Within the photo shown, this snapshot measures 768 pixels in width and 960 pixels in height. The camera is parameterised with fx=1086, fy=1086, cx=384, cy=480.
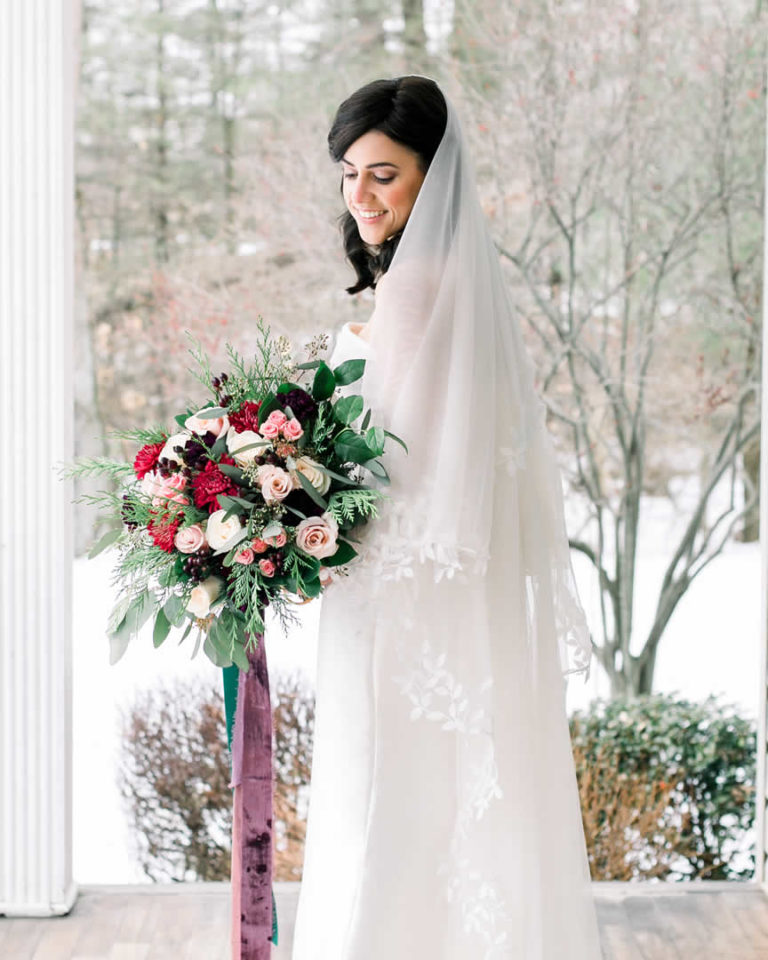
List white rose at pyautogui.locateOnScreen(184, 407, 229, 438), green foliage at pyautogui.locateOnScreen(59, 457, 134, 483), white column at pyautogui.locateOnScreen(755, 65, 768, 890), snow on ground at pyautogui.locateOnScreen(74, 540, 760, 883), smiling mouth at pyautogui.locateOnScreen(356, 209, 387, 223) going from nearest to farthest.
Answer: white rose at pyautogui.locateOnScreen(184, 407, 229, 438) < green foliage at pyautogui.locateOnScreen(59, 457, 134, 483) < smiling mouth at pyautogui.locateOnScreen(356, 209, 387, 223) < white column at pyautogui.locateOnScreen(755, 65, 768, 890) < snow on ground at pyautogui.locateOnScreen(74, 540, 760, 883)

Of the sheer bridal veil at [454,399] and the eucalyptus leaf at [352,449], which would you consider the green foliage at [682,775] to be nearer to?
the sheer bridal veil at [454,399]

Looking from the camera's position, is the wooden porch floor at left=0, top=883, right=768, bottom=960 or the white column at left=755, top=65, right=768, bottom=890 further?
the white column at left=755, top=65, right=768, bottom=890

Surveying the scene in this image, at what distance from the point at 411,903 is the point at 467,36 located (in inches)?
117

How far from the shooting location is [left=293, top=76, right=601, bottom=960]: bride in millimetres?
2146

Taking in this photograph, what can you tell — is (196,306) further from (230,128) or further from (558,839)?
(558,839)

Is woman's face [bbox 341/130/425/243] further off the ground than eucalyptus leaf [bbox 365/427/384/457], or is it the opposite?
woman's face [bbox 341/130/425/243]

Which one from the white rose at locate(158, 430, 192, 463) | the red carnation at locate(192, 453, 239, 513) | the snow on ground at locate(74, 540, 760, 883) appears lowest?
the snow on ground at locate(74, 540, 760, 883)

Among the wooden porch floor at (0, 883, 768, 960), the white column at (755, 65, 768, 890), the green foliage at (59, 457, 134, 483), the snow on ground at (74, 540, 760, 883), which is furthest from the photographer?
the snow on ground at (74, 540, 760, 883)

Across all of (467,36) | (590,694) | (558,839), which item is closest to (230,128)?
(467,36)

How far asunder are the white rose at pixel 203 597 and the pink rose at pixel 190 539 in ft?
0.25

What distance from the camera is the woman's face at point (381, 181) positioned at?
7.41ft

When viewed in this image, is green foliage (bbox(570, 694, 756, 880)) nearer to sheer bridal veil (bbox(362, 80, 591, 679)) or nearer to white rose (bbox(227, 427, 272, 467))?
sheer bridal veil (bbox(362, 80, 591, 679))

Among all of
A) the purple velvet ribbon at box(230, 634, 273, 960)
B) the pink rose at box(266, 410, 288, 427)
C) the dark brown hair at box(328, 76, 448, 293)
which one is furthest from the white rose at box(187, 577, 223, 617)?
the dark brown hair at box(328, 76, 448, 293)

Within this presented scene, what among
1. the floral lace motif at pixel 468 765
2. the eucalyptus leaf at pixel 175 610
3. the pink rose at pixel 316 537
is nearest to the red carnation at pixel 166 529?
the eucalyptus leaf at pixel 175 610
